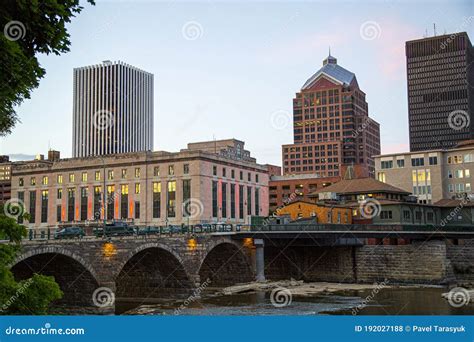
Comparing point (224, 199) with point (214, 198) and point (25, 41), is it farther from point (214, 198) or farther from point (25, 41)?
point (25, 41)

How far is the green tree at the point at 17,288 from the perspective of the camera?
1535cm

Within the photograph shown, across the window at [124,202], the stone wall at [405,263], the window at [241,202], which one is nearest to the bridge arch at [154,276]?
the stone wall at [405,263]

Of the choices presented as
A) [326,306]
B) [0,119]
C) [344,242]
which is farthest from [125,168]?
[0,119]

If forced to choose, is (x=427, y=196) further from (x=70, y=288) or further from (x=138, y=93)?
(x=70, y=288)

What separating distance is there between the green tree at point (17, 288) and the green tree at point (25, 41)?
3.35 metres

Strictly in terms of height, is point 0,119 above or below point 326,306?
above

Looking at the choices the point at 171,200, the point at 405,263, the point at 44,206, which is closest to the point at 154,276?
the point at 405,263

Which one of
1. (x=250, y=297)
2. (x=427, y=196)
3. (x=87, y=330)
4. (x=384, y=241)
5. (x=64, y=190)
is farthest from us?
(x=427, y=196)

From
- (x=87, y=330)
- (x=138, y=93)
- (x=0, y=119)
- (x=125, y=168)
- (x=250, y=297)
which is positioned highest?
(x=138, y=93)

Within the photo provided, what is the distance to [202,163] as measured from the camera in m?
112

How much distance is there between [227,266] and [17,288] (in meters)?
67.9

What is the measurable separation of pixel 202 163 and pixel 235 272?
112ft

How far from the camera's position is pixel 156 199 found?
115 metres

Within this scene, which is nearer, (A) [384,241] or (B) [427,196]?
(A) [384,241]
